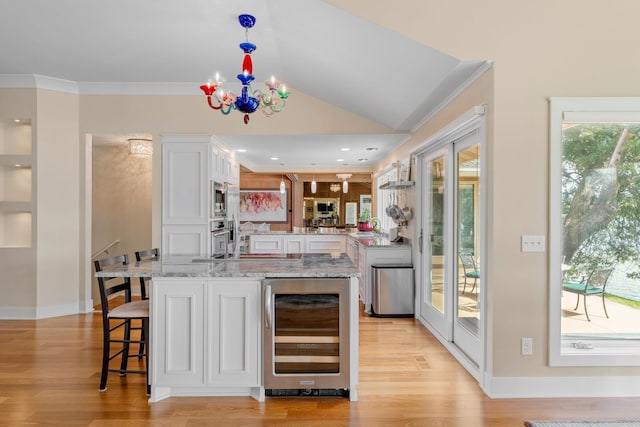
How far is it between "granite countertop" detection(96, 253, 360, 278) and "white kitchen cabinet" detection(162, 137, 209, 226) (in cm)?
201

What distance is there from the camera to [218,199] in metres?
5.42

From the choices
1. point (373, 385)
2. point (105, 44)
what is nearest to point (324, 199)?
point (105, 44)

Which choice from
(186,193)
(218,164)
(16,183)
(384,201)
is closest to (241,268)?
(186,193)

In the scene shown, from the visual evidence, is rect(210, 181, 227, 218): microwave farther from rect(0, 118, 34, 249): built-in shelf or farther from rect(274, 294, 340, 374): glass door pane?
rect(274, 294, 340, 374): glass door pane

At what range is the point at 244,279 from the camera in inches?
105

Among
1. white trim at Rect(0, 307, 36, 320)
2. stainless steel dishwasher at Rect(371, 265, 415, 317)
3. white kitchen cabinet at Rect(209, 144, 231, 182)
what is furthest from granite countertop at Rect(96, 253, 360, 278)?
white trim at Rect(0, 307, 36, 320)

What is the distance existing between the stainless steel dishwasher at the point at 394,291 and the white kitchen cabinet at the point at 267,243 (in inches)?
92.4

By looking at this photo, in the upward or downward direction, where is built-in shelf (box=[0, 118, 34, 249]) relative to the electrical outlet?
upward

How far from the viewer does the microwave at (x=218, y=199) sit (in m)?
5.20

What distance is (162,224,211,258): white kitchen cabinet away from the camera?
5.07 meters

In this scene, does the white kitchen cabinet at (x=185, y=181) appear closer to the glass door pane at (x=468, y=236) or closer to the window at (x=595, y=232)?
the glass door pane at (x=468, y=236)

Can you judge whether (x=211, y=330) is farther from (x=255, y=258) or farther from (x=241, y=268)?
(x=255, y=258)

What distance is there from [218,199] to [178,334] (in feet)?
9.71

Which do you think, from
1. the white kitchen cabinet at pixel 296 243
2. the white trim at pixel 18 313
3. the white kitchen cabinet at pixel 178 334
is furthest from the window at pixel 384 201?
the white trim at pixel 18 313
